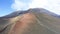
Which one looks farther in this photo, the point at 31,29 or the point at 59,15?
the point at 59,15

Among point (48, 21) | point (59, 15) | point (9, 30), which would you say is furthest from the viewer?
point (59, 15)

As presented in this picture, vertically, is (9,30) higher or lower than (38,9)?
lower

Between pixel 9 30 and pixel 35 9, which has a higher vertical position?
pixel 35 9

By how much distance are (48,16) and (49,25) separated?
167 millimetres

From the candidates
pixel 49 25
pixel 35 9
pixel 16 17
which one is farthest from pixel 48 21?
pixel 16 17

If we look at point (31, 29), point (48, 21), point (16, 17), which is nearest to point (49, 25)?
point (48, 21)

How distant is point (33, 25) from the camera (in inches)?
92.8

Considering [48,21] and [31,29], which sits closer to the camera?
[31,29]

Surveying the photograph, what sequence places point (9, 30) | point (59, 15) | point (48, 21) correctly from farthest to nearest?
point (59, 15) < point (48, 21) < point (9, 30)

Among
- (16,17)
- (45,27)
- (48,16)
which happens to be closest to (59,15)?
(48,16)

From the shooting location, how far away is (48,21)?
8.19 ft

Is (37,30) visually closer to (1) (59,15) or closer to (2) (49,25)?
(2) (49,25)

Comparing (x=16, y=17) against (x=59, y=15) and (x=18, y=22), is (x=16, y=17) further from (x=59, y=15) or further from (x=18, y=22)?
(x=59, y=15)

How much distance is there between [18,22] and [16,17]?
97mm
